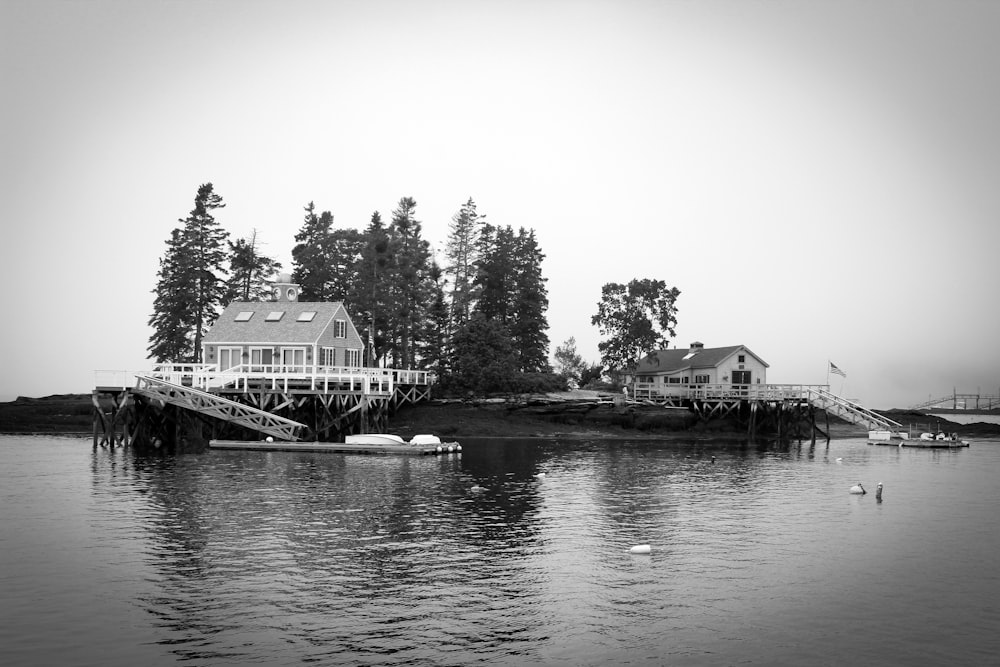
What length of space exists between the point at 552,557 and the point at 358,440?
31119 millimetres

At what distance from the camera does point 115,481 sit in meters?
36.9

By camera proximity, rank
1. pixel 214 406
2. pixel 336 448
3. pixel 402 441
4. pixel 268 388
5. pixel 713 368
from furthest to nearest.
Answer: pixel 713 368, pixel 268 388, pixel 214 406, pixel 402 441, pixel 336 448

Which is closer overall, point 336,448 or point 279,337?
point 336,448

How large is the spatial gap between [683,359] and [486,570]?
68.6 meters

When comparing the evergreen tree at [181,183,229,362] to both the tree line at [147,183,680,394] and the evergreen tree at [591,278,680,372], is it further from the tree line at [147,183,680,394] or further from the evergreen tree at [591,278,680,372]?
the evergreen tree at [591,278,680,372]

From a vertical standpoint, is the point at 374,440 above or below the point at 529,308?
below

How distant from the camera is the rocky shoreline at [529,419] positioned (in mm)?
68125

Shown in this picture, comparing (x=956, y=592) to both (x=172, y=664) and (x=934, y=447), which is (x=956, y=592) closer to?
(x=172, y=664)

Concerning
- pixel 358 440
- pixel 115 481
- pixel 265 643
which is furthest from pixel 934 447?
pixel 265 643

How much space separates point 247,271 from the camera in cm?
8612

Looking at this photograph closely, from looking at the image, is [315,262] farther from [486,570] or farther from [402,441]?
[486,570]

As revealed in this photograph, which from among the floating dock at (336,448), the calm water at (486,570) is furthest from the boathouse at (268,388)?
the calm water at (486,570)

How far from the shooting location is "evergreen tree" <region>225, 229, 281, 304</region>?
84688mm

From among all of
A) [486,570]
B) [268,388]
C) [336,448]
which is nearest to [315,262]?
[268,388]
